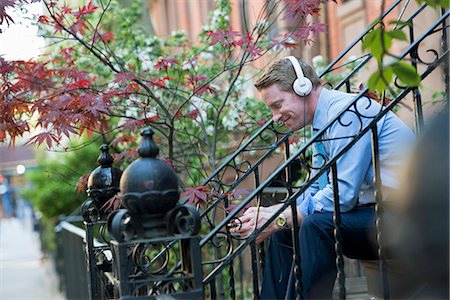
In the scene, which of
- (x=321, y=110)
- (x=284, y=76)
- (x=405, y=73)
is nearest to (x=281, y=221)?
(x=321, y=110)

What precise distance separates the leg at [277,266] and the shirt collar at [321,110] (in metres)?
0.57

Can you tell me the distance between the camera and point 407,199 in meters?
1.57

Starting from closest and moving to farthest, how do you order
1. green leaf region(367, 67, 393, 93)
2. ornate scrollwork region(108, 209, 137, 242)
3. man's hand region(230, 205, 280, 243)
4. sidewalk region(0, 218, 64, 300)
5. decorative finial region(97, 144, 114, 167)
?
1. green leaf region(367, 67, 393, 93)
2. ornate scrollwork region(108, 209, 137, 242)
3. man's hand region(230, 205, 280, 243)
4. decorative finial region(97, 144, 114, 167)
5. sidewalk region(0, 218, 64, 300)

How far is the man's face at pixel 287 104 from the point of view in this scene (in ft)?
13.0

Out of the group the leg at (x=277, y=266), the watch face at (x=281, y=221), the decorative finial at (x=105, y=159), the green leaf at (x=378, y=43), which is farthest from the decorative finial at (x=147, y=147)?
the decorative finial at (x=105, y=159)

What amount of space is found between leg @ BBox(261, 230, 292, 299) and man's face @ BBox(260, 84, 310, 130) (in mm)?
591

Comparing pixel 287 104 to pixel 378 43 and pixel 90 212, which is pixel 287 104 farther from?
pixel 378 43

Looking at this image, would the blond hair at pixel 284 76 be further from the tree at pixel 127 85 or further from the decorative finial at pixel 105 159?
the decorative finial at pixel 105 159

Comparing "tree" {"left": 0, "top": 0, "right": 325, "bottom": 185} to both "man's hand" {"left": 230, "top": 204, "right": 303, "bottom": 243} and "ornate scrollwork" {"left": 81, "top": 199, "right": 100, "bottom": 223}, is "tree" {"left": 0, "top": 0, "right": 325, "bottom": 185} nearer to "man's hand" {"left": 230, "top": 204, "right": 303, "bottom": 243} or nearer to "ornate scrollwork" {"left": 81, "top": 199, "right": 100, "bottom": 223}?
"ornate scrollwork" {"left": 81, "top": 199, "right": 100, "bottom": 223}

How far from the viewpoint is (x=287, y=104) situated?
13.0 ft

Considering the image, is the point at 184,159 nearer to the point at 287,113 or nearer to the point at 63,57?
the point at 63,57

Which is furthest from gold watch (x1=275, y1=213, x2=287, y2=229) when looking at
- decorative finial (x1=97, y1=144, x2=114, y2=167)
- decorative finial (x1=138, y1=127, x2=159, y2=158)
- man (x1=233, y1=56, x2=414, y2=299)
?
decorative finial (x1=97, y1=144, x2=114, y2=167)

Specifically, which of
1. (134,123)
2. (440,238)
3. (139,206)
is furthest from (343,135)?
(440,238)

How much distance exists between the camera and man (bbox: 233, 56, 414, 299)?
347cm
